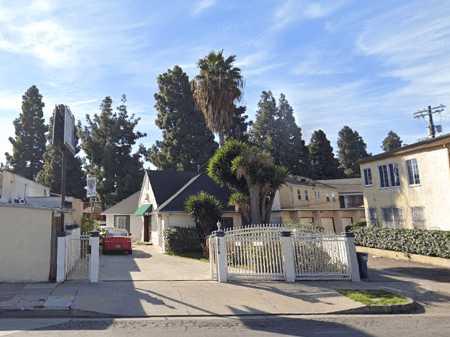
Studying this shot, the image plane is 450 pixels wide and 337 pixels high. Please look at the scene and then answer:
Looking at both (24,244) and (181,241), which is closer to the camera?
(24,244)

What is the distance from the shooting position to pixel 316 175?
200ft

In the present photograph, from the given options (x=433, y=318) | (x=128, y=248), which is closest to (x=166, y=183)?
(x=128, y=248)

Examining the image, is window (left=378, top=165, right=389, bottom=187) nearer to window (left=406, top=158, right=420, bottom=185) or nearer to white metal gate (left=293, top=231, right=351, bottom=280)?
window (left=406, top=158, right=420, bottom=185)

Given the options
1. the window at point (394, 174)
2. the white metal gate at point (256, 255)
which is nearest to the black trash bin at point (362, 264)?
the white metal gate at point (256, 255)

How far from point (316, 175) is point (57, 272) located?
5215 cm

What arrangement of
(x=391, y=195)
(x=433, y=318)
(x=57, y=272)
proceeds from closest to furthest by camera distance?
(x=433, y=318) → (x=57, y=272) → (x=391, y=195)

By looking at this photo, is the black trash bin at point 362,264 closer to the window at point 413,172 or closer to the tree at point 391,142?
the window at point 413,172

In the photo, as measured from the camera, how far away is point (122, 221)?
37750 mm

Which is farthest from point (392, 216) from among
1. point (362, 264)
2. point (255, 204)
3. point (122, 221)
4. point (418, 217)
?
point (122, 221)

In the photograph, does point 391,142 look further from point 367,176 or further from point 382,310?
point 382,310

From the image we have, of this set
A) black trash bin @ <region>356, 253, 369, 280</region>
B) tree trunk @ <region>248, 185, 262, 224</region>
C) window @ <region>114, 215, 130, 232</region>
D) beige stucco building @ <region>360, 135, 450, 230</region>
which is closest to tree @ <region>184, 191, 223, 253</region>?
tree trunk @ <region>248, 185, 262, 224</region>

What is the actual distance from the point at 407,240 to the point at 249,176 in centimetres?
876

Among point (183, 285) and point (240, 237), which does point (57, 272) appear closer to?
point (183, 285)

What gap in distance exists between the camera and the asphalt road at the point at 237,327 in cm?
768
